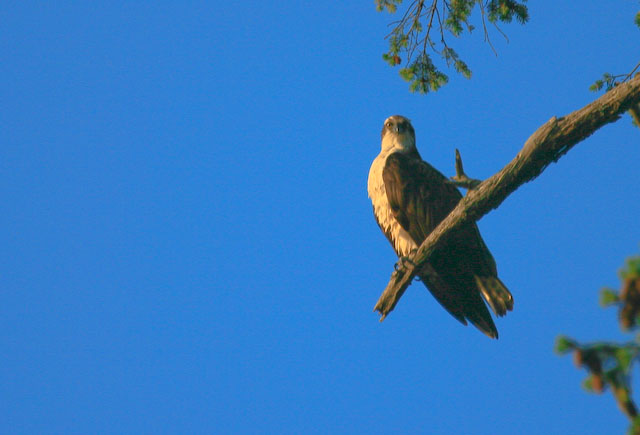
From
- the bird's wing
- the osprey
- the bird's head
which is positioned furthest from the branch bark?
the bird's head

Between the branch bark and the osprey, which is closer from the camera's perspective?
the branch bark

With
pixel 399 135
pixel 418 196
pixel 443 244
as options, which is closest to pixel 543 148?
pixel 443 244

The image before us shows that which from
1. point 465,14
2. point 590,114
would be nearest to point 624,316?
point 590,114

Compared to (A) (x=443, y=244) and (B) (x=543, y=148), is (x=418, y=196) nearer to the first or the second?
(A) (x=443, y=244)

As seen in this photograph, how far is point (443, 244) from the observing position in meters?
4.90

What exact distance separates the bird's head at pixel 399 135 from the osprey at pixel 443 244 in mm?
486

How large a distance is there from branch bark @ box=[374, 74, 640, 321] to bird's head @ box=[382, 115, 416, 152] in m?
2.41

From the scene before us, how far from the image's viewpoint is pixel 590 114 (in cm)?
411

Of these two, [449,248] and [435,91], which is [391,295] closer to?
[449,248]

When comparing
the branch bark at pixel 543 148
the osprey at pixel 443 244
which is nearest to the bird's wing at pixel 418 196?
the osprey at pixel 443 244


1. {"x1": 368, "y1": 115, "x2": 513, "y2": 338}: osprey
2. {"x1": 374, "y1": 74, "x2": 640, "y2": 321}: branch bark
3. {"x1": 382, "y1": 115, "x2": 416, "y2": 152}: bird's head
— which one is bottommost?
{"x1": 374, "y1": 74, "x2": 640, "y2": 321}: branch bark

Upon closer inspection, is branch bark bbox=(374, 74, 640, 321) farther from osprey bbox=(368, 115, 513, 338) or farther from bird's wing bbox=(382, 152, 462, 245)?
bird's wing bbox=(382, 152, 462, 245)

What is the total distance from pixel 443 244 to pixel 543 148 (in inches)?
44.1

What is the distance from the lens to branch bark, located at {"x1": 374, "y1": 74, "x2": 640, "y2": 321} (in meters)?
4.05
